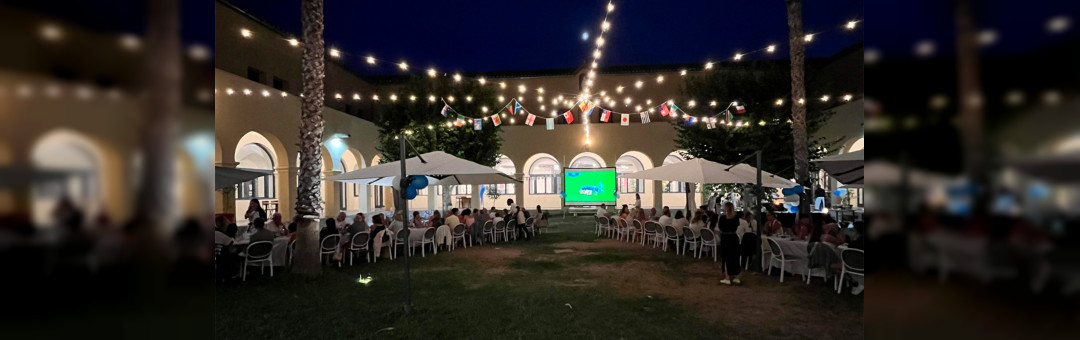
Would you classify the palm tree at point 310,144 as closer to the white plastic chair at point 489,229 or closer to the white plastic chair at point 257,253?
the white plastic chair at point 257,253

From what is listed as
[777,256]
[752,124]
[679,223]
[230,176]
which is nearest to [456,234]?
[230,176]

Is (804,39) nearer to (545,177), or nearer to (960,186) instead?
(960,186)

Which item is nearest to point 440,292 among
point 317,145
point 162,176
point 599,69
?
point 317,145

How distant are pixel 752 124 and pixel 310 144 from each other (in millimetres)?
12504

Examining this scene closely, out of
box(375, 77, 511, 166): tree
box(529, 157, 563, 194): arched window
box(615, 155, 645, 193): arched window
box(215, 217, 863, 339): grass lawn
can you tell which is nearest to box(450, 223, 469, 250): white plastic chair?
box(215, 217, 863, 339): grass lawn

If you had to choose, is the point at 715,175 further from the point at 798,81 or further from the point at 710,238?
the point at 798,81

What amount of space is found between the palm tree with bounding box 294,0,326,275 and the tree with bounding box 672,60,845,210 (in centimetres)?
1154

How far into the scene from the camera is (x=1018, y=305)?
3.04 ft

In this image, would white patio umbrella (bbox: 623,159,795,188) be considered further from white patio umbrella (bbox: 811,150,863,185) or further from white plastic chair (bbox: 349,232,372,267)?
white plastic chair (bbox: 349,232,372,267)

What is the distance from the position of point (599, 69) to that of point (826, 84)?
10629 millimetres

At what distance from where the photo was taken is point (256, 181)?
70.2 ft

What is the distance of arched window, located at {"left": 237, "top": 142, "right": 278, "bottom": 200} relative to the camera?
2091 cm

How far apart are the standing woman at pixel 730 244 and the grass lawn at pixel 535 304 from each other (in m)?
0.25

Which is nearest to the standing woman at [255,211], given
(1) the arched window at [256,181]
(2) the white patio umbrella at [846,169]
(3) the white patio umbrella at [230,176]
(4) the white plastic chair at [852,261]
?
(3) the white patio umbrella at [230,176]
